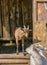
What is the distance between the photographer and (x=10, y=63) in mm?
4422

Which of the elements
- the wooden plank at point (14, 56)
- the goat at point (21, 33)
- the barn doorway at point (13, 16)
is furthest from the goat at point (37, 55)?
the barn doorway at point (13, 16)

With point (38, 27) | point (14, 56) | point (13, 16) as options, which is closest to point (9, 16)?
point (13, 16)

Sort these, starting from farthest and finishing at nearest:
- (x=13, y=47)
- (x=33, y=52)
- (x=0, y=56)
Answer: (x=13, y=47), (x=0, y=56), (x=33, y=52)

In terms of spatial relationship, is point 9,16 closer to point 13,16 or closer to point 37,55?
point 13,16

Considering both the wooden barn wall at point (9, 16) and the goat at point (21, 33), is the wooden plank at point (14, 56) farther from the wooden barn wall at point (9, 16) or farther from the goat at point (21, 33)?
the wooden barn wall at point (9, 16)

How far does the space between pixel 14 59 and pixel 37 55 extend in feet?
1.69

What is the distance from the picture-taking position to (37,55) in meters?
3.97

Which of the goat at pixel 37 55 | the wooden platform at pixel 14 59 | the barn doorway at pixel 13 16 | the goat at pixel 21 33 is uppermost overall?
the barn doorway at pixel 13 16

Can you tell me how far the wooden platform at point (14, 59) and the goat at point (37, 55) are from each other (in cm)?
10

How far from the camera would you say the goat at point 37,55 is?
12.6ft

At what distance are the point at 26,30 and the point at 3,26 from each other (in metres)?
0.58

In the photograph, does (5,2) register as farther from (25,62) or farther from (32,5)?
(25,62)

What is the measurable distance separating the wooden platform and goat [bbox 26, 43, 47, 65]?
0.33 feet

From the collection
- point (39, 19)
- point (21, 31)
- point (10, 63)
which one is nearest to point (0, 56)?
point (10, 63)
